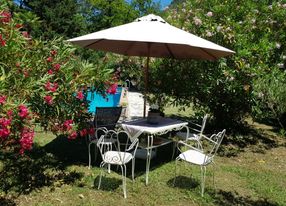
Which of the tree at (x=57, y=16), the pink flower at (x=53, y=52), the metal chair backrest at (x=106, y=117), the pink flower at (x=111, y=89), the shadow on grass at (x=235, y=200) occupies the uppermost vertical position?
the tree at (x=57, y=16)

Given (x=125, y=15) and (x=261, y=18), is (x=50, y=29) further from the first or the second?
(x=261, y=18)

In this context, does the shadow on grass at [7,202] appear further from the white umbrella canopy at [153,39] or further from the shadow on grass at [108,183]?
the white umbrella canopy at [153,39]

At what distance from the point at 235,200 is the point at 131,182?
1.78 m

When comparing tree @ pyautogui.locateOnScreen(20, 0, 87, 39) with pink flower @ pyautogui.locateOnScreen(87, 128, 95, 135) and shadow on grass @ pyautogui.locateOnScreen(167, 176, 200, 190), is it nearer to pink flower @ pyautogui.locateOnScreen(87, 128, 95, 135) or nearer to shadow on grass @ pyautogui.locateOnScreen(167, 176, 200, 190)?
pink flower @ pyautogui.locateOnScreen(87, 128, 95, 135)

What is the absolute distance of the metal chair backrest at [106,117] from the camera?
693 centimetres

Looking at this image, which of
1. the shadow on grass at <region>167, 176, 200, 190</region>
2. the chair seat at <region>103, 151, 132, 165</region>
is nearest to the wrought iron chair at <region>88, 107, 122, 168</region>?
the chair seat at <region>103, 151, 132, 165</region>

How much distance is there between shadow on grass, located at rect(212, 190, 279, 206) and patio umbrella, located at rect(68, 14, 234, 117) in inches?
101

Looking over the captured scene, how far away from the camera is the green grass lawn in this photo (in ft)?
17.6

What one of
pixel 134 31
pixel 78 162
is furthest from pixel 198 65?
pixel 78 162

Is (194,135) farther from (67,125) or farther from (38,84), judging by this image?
(38,84)

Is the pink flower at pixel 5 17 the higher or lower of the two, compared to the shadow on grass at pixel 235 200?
higher

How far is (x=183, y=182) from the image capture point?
6.25 metres

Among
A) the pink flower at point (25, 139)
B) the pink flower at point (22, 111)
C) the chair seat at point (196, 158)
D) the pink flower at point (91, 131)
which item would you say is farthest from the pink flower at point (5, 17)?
the chair seat at point (196, 158)

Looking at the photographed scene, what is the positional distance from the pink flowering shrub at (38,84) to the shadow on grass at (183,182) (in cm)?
180
